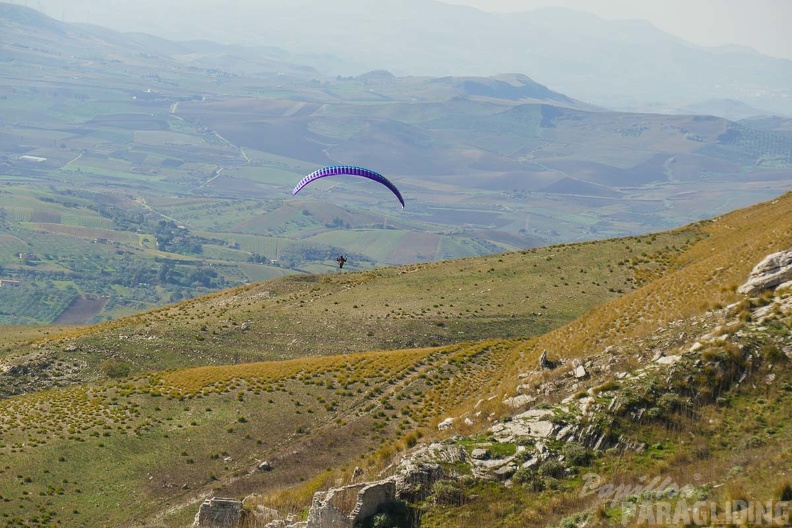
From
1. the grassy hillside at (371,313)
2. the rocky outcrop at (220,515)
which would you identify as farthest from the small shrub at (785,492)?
the grassy hillside at (371,313)

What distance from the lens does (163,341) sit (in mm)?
52938

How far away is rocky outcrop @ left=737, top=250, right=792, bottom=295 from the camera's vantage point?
26984 millimetres

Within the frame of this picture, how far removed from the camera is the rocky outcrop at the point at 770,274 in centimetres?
2698

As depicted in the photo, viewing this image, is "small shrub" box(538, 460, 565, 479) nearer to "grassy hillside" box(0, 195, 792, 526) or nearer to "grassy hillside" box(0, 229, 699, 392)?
"grassy hillside" box(0, 195, 792, 526)

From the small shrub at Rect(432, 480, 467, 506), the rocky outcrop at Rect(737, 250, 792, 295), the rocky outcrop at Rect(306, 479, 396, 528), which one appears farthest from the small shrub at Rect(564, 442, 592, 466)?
the rocky outcrop at Rect(737, 250, 792, 295)

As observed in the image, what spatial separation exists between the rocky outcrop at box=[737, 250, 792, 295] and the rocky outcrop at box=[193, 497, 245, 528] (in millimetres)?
17335

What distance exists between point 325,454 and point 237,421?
6116 millimetres

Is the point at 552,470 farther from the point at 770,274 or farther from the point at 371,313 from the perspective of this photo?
the point at 371,313

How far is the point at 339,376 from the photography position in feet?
142

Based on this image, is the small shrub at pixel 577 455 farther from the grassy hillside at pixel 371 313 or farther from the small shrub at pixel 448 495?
the grassy hillside at pixel 371 313

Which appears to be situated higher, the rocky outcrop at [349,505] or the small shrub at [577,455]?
the small shrub at [577,455]

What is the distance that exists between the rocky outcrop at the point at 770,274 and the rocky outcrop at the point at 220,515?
56.9 ft

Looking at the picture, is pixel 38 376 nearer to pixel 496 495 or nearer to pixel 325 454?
pixel 325 454

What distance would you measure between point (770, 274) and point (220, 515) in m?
18.6
